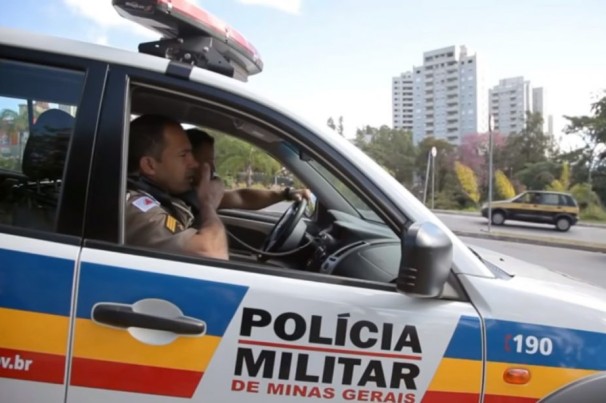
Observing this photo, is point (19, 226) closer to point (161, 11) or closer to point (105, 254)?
point (105, 254)

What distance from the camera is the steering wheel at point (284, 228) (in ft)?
9.24

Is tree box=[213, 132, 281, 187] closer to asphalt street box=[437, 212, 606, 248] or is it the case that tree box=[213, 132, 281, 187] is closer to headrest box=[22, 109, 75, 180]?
headrest box=[22, 109, 75, 180]

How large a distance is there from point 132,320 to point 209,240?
0.41 meters

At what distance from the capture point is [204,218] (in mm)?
1819

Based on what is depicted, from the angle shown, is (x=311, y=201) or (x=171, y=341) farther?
(x=311, y=201)

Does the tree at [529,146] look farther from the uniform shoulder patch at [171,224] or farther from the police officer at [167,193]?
the uniform shoulder patch at [171,224]

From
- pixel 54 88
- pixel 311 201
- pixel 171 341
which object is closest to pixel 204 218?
pixel 171 341

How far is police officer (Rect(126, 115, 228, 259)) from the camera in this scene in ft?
5.39

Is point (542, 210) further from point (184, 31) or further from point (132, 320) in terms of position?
point (132, 320)

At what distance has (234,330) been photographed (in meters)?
1.42

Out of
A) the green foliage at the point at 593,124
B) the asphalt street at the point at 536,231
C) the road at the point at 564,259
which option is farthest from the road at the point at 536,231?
the green foliage at the point at 593,124

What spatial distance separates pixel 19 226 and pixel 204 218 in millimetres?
592

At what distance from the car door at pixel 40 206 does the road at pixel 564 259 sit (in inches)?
307

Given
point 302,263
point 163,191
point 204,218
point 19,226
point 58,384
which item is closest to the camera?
point 58,384
